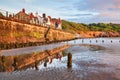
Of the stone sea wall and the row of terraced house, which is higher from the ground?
the row of terraced house

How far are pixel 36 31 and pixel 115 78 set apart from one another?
45.1 meters

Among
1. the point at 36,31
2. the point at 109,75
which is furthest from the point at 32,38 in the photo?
the point at 109,75

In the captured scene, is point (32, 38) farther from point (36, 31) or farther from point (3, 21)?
point (3, 21)

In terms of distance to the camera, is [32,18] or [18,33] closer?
Answer: [18,33]

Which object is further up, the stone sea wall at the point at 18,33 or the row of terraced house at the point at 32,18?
the row of terraced house at the point at 32,18

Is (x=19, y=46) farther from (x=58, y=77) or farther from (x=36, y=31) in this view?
(x=58, y=77)

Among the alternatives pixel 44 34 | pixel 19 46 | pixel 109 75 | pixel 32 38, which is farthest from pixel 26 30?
pixel 109 75

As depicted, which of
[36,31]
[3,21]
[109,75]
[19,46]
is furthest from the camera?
[36,31]

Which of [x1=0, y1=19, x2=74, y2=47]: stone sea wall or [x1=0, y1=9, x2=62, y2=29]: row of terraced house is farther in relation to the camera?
[x1=0, y1=9, x2=62, y2=29]: row of terraced house

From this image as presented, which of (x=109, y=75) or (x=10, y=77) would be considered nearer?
(x=10, y=77)

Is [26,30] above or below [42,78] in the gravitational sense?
above

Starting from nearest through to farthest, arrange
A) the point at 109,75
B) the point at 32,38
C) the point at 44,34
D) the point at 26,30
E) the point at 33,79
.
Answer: the point at 33,79 < the point at 109,75 < the point at 26,30 < the point at 32,38 < the point at 44,34

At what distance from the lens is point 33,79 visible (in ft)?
56.6

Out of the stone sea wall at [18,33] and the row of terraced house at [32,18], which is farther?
the row of terraced house at [32,18]
